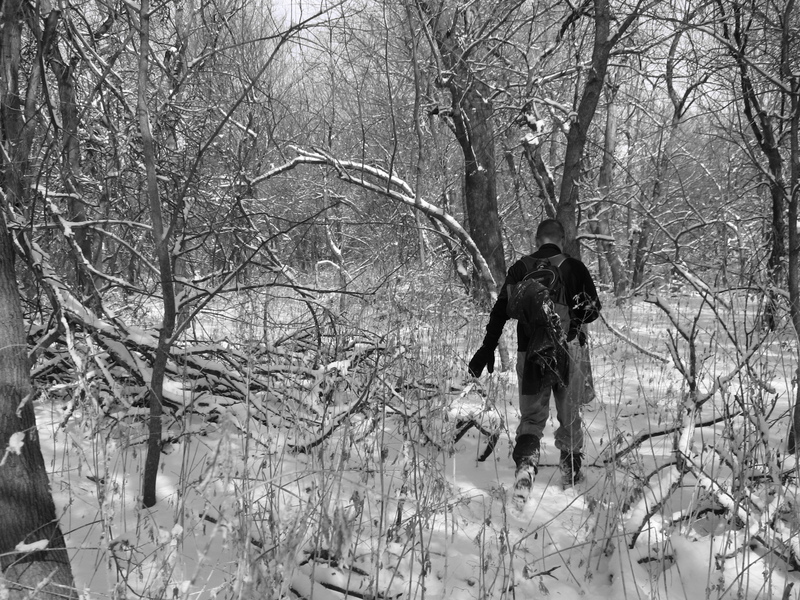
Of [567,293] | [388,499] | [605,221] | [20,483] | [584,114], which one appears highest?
[605,221]

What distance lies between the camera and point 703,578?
7.34 ft

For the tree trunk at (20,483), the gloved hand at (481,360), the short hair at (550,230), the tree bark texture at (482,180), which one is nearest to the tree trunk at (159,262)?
the tree trunk at (20,483)

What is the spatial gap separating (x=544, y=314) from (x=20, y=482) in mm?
2320

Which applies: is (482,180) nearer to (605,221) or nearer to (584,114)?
(584,114)

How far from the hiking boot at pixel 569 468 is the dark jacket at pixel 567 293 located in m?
Result: 0.63

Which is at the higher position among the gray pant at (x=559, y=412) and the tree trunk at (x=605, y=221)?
the tree trunk at (x=605, y=221)

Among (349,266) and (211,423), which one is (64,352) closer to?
(211,423)

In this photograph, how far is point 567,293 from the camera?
327 cm

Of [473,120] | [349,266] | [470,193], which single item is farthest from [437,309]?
[349,266]

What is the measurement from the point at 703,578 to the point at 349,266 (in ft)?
34.9

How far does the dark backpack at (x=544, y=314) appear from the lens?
9.91 ft

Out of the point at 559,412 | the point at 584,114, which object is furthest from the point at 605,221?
Answer: the point at 559,412

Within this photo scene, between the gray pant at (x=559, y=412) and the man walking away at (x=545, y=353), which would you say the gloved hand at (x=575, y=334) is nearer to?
the man walking away at (x=545, y=353)

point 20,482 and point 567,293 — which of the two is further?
point 567,293
